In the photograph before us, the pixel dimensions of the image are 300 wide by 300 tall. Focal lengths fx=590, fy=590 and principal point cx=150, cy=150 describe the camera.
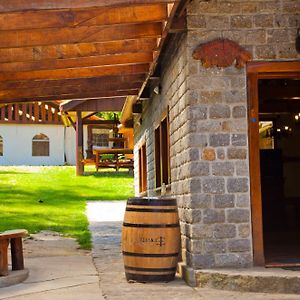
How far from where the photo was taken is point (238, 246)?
19.1 ft

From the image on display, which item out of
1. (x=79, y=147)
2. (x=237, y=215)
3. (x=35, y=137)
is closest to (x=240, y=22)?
(x=237, y=215)

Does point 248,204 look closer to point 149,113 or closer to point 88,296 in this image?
point 88,296

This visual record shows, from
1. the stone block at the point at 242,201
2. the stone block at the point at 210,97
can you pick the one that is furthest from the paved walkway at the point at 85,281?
the stone block at the point at 210,97

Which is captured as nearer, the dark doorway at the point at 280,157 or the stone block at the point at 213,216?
the stone block at the point at 213,216

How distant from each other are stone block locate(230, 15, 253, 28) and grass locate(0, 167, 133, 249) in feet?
15.5

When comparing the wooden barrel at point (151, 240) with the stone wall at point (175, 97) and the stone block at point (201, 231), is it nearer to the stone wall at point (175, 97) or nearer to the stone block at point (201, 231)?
the stone block at point (201, 231)

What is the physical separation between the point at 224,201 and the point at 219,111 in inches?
35.4

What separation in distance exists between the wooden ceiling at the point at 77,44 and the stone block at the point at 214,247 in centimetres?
219

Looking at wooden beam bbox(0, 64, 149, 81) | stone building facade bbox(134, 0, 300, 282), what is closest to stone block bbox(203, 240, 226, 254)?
stone building facade bbox(134, 0, 300, 282)

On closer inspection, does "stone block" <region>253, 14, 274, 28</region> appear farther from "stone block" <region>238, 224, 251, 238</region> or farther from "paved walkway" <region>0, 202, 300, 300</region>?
"paved walkway" <region>0, 202, 300, 300</region>

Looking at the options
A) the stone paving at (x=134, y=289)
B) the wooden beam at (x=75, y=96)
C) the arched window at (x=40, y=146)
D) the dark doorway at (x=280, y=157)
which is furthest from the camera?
the arched window at (x=40, y=146)

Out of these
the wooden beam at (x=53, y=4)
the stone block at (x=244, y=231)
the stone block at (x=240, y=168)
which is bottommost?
the stone block at (x=244, y=231)

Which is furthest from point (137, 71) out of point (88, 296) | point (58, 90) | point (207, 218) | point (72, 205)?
point (72, 205)

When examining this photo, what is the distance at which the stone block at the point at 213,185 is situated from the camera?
5.87 meters
